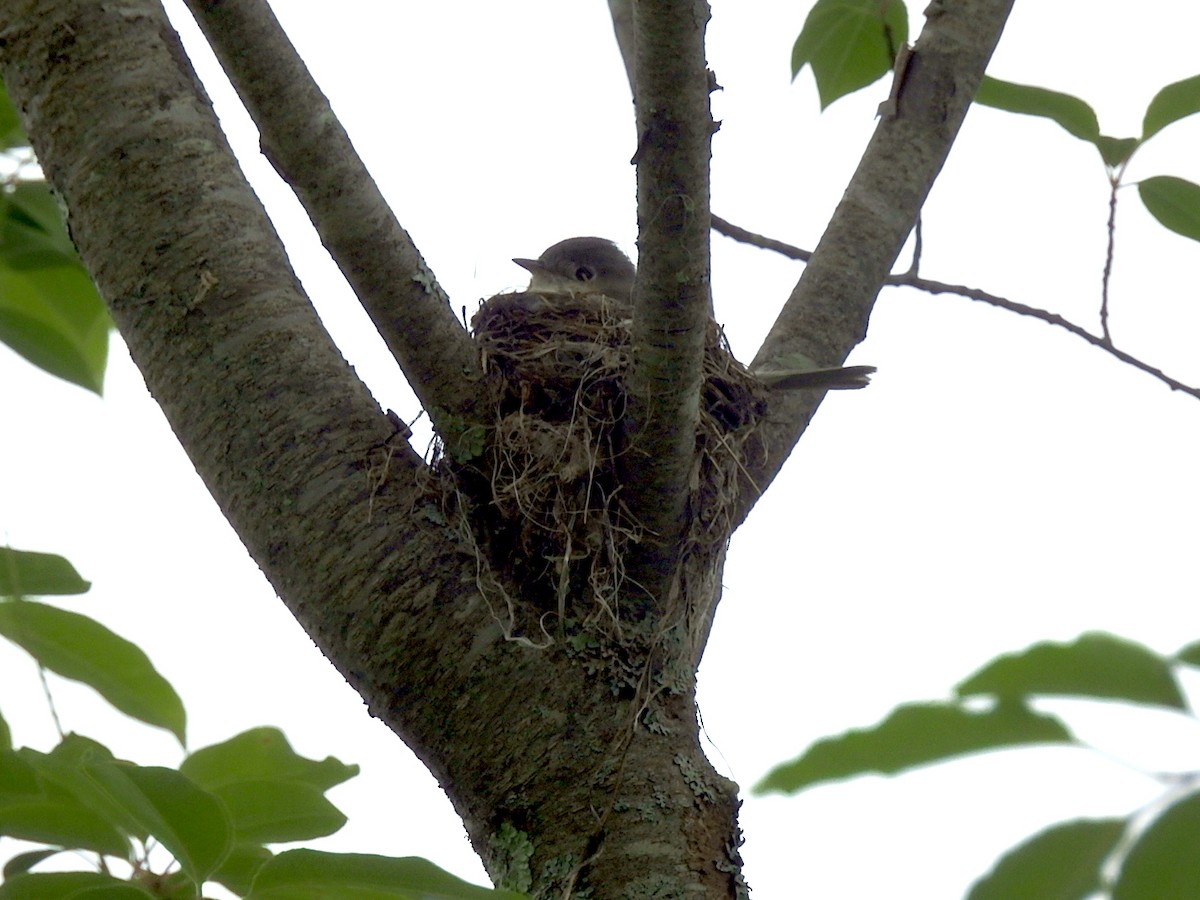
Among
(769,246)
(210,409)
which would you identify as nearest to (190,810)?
(210,409)

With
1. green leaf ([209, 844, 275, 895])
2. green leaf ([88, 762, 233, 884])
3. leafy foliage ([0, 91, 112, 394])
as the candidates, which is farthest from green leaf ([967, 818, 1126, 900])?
leafy foliage ([0, 91, 112, 394])

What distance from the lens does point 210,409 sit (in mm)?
1997

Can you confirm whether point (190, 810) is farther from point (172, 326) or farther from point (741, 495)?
point (741, 495)

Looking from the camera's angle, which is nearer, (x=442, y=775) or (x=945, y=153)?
(x=442, y=775)

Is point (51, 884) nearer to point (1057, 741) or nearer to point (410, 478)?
point (410, 478)

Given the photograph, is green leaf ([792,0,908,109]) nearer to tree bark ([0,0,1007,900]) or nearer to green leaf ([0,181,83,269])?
tree bark ([0,0,1007,900])

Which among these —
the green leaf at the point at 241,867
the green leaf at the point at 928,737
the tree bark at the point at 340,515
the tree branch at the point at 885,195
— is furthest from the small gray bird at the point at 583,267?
the green leaf at the point at 928,737

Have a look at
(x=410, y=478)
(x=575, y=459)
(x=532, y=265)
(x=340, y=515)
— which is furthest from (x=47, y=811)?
(x=532, y=265)

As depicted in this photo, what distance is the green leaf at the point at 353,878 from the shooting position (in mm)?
1239

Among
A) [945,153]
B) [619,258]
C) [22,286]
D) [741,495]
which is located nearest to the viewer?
[22,286]

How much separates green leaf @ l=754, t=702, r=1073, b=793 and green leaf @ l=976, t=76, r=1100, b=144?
96.2 inches

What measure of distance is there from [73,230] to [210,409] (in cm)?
40

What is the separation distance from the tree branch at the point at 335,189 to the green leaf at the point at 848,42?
4.40 ft

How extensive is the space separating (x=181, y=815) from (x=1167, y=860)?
968mm
